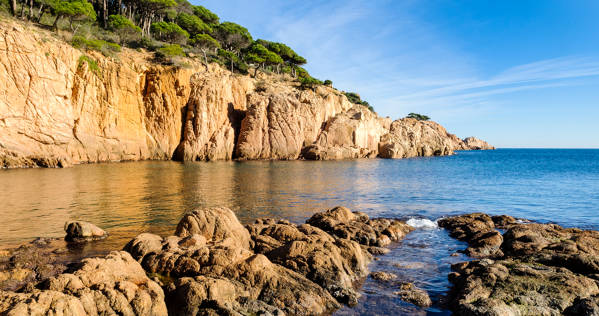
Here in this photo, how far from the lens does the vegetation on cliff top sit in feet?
170

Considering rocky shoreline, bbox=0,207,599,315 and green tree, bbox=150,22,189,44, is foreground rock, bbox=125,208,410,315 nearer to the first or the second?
rocky shoreline, bbox=0,207,599,315

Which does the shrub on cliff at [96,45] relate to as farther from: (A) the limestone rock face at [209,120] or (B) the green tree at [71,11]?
(A) the limestone rock face at [209,120]

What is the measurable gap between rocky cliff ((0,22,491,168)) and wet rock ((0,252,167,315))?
38.4 metres

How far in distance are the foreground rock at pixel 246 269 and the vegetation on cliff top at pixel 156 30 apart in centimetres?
4822

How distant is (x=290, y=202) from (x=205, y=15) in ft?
255

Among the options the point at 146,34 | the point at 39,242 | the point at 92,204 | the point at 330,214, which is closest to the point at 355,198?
the point at 330,214

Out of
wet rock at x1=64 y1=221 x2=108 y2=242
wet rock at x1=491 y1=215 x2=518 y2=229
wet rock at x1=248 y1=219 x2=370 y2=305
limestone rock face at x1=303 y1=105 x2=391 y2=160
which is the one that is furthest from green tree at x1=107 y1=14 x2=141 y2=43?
wet rock at x1=491 y1=215 x2=518 y2=229

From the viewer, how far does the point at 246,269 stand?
29.1 ft

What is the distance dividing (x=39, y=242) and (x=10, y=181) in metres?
19.3

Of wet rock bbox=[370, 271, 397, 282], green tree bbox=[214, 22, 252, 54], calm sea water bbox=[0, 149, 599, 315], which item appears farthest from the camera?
green tree bbox=[214, 22, 252, 54]

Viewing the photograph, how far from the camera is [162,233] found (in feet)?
48.6

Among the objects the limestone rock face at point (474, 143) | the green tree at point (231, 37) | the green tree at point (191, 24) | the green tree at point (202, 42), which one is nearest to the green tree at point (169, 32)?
the green tree at point (202, 42)

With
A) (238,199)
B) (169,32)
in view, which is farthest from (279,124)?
(238,199)

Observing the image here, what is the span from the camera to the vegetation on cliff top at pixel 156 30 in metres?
51.8
